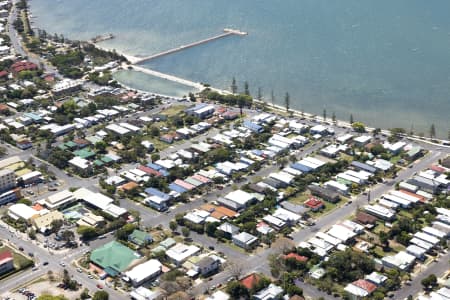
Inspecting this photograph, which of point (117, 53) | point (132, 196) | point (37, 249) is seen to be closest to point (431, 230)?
point (132, 196)

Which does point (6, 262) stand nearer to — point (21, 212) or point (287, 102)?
point (21, 212)

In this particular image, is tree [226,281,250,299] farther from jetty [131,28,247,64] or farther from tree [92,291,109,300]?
jetty [131,28,247,64]

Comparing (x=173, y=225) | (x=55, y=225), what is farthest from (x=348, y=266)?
(x=55, y=225)

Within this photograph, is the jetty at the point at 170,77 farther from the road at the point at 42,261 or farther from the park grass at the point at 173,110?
the road at the point at 42,261

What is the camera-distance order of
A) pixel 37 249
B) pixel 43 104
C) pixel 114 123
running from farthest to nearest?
pixel 43 104, pixel 114 123, pixel 37 249

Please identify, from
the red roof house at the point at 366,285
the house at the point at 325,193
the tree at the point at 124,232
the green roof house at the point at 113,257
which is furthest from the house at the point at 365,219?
the tree at the point at 124,232

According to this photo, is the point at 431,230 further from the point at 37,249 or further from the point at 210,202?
the point at 37,249
